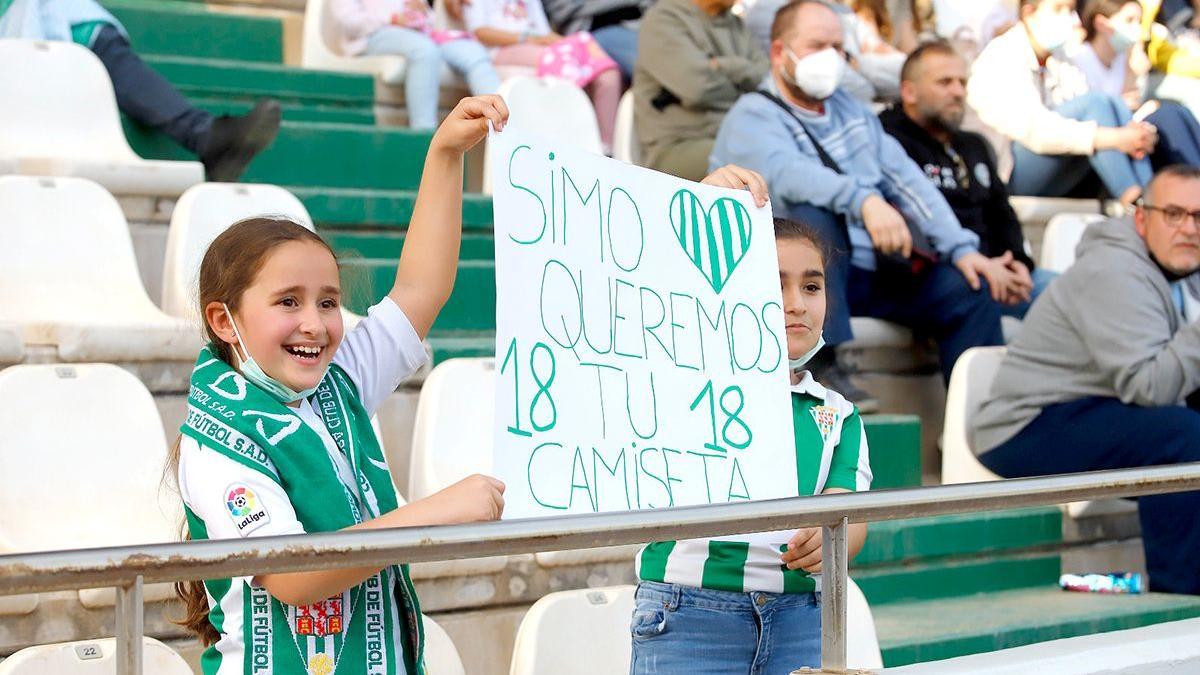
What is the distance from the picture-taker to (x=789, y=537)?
2.20 meters

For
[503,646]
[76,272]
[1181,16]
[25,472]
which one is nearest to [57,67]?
[76,272]

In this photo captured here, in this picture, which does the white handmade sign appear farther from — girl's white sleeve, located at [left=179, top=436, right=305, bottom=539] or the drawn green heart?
girl's white sleeve, located at [left=179, top=436, right=305, bottom=539]

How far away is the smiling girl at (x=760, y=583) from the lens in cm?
221

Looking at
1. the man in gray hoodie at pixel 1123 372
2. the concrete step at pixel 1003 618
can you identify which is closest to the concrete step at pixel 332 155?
the man in gray hoodie at pixel 1123 372

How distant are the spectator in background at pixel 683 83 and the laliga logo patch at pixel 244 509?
342 centimetres

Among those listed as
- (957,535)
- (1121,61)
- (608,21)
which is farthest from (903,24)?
(957,535)

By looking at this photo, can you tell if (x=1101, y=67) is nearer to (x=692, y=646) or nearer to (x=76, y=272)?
(x=76, y=272)

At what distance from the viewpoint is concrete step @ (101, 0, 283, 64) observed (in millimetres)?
5402

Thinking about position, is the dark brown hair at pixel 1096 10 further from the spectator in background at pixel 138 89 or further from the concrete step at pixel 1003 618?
the spectator in background at pixel 138 89

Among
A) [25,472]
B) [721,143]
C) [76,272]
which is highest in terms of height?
[721,143]

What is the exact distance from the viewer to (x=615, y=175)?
6.78ft

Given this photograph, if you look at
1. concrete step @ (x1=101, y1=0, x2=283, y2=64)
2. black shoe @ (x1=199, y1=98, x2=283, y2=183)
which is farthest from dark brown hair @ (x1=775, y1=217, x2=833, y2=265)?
concrete step @ (x1=101, y1=0, x2=283, y2=64)

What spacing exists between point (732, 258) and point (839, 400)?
28cm

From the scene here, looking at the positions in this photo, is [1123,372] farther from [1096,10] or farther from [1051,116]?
[1096,10]
